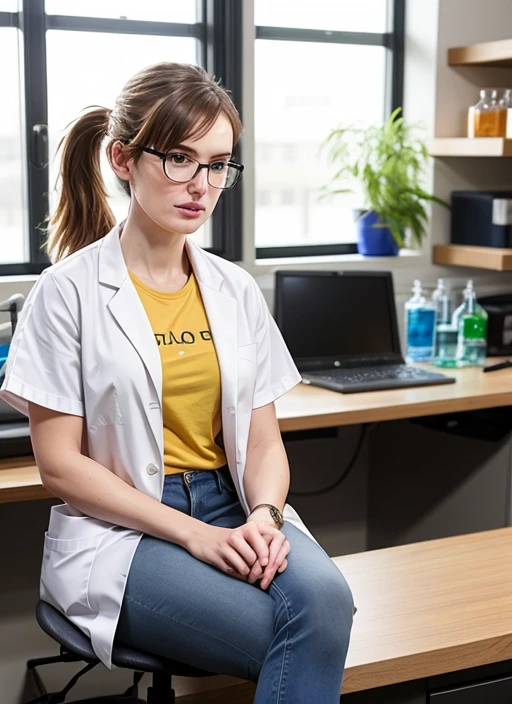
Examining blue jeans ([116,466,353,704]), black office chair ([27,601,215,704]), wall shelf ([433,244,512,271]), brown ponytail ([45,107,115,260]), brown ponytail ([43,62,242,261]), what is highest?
brown ponytail ([43,62,242,261])

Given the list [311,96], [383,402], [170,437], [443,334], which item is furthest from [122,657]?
[311,96]

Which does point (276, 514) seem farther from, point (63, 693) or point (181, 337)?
point (63, 693)

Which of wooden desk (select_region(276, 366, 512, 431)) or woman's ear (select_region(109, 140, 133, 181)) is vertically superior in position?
woman's ear (select_region(109, 140, 133, 181))

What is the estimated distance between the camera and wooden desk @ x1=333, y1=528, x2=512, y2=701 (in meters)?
1.71

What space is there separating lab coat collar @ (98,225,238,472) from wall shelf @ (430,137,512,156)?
4.60ft

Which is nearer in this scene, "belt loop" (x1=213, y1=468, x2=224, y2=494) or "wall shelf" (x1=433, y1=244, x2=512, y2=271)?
"belt loop" (x1=213, y1=468, x2=224, y2=494)

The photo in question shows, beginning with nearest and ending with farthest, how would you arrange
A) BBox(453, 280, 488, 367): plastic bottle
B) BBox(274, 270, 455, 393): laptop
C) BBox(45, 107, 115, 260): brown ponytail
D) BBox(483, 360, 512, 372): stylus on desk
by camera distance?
BBox(45, 107, 115, 260): brown ponytail → BBox(274, 270, 455, 393): laptop → BBox(483, 360, 512, 372): stylus on desk → BBox(453, 280, 488, 367): plastic bottle

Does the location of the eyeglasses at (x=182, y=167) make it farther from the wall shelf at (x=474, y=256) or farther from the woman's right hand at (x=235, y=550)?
the wall shelf at (x=474, y=256)

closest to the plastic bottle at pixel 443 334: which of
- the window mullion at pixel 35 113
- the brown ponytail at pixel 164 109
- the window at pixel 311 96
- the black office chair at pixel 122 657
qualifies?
the window at pixel 311 96

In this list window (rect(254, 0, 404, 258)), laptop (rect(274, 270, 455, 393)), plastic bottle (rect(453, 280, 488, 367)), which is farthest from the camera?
window (rect(254, 0, 404, 258))

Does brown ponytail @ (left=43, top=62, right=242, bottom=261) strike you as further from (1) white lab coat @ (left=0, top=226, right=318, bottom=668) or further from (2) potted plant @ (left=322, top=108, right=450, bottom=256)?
(2) potted plant @ (left=322, top=108, right=450, bottom=256)

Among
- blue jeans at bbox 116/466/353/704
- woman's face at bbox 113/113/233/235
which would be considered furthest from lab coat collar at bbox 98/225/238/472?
blue jeans at bbox 116/466/353/704

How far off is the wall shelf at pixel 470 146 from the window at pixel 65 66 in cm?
67

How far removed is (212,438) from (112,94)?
153cm
